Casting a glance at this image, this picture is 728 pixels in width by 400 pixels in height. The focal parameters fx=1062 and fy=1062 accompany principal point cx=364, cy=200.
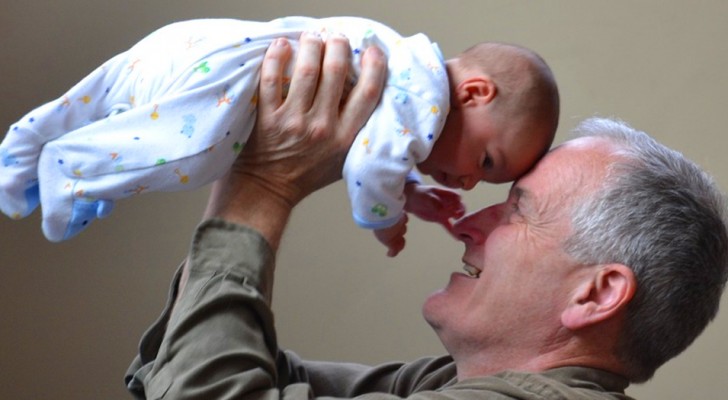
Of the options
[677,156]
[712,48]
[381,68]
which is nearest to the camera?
[381,68]

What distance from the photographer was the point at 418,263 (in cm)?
284

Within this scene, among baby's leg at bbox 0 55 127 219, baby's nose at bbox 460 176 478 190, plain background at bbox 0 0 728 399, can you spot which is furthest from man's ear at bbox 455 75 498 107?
plain background at bbox 0 0 728 399

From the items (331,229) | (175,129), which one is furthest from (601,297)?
(331,229)

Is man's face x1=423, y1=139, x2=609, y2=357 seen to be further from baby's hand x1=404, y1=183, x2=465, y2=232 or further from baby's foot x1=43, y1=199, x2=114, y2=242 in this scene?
→ baby's foot x1=43, y1=199, x2=114, y2=242

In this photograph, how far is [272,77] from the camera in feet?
4.99

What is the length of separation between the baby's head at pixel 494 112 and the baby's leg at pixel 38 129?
20.0 inches

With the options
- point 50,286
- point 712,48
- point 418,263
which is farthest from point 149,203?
point 712,48

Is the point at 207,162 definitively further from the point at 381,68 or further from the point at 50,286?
the point at 50,286

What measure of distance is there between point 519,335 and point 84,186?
2.28 feet

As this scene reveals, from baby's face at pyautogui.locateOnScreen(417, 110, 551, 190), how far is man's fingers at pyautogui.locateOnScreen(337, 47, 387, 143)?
0.14 m

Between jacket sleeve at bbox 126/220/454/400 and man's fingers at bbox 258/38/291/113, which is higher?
man's fingers at bbox 258/38/291/113

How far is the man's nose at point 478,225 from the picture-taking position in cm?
176

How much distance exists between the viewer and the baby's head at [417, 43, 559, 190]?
1.60 m

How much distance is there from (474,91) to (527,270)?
0.96ft
